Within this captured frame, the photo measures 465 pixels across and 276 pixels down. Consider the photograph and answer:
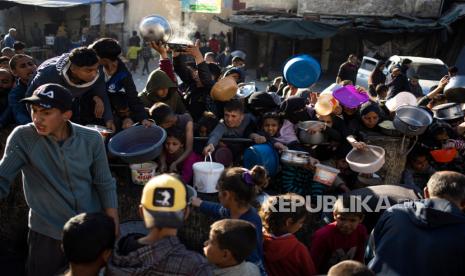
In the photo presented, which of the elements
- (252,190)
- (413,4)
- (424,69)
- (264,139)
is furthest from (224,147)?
(413,4)

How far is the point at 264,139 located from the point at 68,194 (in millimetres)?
1999

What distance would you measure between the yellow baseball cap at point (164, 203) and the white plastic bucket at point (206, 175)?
1.49 m

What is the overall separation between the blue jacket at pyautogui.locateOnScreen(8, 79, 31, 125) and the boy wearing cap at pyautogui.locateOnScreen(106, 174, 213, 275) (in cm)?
199

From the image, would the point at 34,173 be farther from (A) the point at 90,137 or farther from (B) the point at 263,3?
(B) the point at 263,3

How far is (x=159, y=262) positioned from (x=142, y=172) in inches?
71.4

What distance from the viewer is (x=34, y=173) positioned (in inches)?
97.7

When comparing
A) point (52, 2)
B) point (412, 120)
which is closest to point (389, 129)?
point (412, 120)

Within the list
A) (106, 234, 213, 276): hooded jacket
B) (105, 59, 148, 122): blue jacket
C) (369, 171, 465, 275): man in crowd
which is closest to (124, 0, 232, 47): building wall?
(105, 59, 148, 122): blue jacket

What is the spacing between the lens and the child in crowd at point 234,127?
3.95m

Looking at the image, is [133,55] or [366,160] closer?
[366,160]

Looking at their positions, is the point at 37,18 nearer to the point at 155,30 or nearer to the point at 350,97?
the point at 155,30

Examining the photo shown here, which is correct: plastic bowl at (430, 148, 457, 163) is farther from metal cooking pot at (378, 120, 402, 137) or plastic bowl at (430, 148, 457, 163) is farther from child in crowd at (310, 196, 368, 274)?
child in crowd at (310, 196, 368, 274)

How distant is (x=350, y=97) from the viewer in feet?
14.8

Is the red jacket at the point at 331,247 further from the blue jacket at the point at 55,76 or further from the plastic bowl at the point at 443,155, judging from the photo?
the blue jacket at the point at 55,76
